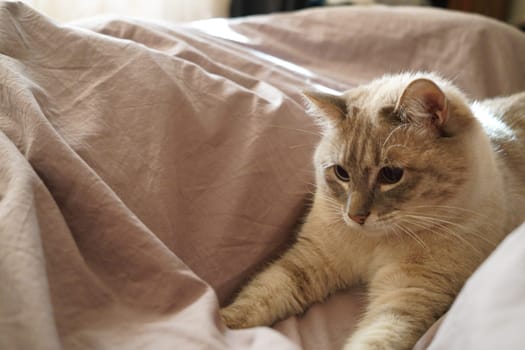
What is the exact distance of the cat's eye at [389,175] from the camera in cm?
120

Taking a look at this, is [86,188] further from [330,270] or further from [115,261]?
[330,270]

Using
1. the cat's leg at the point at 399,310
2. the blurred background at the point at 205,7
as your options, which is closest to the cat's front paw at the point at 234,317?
the cat's leg at the point at 399,310

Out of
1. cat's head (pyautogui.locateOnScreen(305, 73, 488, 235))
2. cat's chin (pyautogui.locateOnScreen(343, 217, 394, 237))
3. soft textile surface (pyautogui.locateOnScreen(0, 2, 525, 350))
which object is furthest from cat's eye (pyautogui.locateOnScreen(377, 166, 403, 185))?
soft textile surface (pyautogui.locateOnScreen(0, 2, 525, 350))

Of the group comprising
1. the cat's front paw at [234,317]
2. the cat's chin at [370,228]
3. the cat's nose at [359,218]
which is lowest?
the cat's front paw at [234,317]

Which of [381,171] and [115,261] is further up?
[381,171]

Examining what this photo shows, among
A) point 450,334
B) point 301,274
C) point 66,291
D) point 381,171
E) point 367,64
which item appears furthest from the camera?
point 367,64

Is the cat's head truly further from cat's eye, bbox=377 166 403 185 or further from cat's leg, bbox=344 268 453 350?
cat's leg, bbox=344 268 453 350

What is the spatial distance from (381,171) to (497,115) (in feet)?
2.04

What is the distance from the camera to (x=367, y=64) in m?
1.97

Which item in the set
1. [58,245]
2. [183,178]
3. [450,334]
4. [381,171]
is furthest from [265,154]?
[450,334]

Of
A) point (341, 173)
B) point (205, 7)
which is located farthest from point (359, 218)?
point (205, 7)

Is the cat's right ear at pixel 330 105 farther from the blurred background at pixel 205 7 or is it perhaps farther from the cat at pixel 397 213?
the blurred background at pixel 205 7

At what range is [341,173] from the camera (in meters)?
1.34

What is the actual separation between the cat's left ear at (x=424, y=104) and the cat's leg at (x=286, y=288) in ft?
1.52
